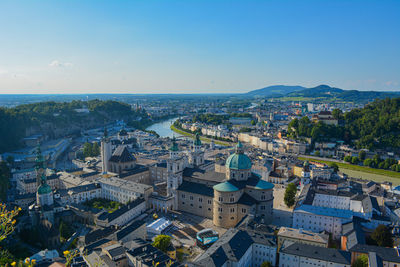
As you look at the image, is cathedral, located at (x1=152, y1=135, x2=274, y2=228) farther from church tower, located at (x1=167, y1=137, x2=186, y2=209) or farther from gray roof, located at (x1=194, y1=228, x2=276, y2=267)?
gray roof, located at (x1=194, y1=228, x2=276, y2=267)

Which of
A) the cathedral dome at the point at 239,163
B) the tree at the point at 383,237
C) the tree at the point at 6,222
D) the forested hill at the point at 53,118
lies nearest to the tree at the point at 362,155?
the tree at the point at 383,237

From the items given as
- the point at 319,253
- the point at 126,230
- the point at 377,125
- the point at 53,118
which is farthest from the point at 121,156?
the point at 377,125

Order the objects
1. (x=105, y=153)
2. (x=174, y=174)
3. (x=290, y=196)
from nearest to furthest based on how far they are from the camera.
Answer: (x=174, y=174) → (x=290, y=196) → (x=105, y=153)

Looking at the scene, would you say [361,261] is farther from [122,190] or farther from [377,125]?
[377,125]

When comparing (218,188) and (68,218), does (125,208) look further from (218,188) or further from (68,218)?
(218,188)

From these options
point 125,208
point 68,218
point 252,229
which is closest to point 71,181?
point 68,218

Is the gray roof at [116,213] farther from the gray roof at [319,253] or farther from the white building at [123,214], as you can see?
the gray roof at [319,253]
